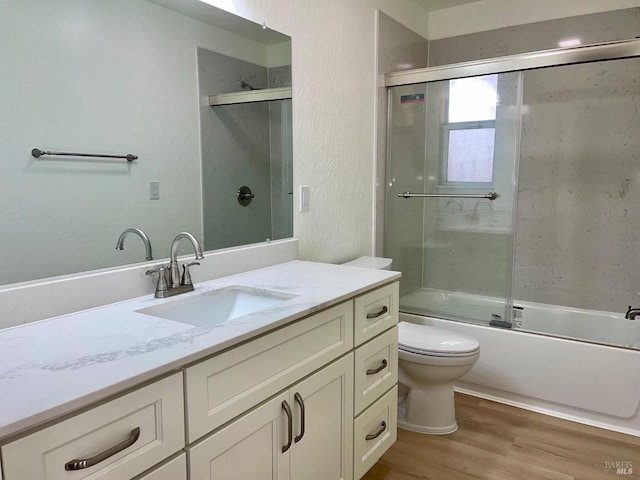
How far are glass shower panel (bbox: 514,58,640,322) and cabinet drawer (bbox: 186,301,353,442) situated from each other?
203 centimetres

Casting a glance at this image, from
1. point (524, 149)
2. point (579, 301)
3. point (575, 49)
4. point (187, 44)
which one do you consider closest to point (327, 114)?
point (187, 44)

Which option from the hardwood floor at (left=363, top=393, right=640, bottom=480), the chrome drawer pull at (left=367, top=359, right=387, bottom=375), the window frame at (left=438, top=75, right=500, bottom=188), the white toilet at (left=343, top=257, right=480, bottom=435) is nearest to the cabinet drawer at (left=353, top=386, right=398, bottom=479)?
the chrome drawer pull at (left=367, top=359, right=387, bottom=375)

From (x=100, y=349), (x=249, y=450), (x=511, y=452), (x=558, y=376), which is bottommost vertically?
(x=511, y=452)

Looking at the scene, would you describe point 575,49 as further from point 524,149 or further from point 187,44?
point 187,44

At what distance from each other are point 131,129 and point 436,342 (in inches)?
64.1

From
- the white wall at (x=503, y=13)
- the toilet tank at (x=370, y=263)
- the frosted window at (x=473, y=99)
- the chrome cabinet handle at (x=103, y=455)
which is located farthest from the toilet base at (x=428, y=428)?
the white wall at (x=503, y=13)

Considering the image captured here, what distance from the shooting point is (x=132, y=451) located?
34.4 inches

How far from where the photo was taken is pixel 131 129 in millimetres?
1464

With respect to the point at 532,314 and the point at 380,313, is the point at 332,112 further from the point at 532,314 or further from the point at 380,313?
the point at 532,314

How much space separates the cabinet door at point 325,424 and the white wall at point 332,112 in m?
0.88

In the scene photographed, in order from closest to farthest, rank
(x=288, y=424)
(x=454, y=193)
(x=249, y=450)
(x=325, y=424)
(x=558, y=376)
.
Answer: (x=249, y=450) < (x=288, y=424) < (x=325, y=424) < (x=558, y=376) < (x=454, y=193)

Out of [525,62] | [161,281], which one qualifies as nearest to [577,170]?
[525,62]

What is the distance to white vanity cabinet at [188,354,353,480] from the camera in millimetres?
1061

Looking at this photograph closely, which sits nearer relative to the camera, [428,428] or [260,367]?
[260,367]
